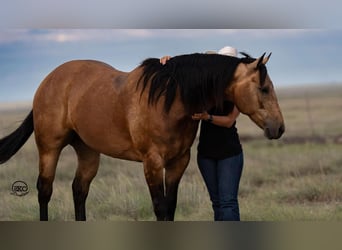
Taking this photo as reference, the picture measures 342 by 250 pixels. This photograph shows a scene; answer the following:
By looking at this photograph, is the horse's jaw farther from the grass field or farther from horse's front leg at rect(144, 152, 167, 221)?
horse's front leg at rect(144, 152, 167, 221)

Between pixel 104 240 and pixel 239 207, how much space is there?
947 millimetres

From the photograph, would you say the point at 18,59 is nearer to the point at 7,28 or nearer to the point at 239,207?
the point at 7,28

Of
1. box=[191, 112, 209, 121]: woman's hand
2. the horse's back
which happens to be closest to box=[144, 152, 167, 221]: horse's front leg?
the horse's back

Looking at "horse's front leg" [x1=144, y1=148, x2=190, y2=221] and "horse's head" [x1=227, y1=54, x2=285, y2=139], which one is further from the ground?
"horse's head" [x1=227, y1=54, x2=285, y2=139]

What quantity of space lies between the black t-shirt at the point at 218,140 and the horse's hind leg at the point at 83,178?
81 centimetres

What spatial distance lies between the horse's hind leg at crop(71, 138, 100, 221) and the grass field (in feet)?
0.16

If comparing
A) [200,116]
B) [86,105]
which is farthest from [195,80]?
[86,105]

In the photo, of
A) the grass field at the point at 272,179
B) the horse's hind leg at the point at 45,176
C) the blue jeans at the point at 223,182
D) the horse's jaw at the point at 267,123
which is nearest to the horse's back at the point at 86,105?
the horse's hind leg at the point at 45,176

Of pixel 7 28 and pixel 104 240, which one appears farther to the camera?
pixel 7 28

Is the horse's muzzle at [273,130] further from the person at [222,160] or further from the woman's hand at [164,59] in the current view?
the woman's hand at [164,59]

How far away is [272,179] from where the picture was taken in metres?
4.20

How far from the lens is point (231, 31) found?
4172 millimetres

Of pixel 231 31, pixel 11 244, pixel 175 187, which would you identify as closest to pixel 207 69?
pixel 231 31

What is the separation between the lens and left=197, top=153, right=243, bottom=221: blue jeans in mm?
3990
